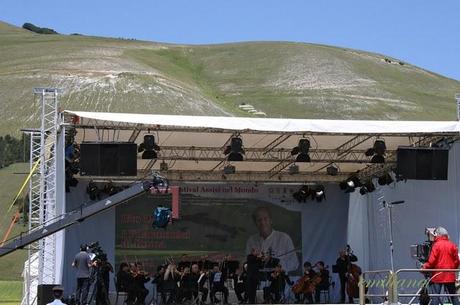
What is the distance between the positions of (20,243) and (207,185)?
1251 centimetres

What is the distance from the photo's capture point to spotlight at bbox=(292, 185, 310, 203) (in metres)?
22.0

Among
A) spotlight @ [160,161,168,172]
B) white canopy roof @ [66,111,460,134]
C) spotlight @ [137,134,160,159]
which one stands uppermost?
white canopy roof @ [66,111,460,134]

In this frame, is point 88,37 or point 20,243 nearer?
point 20,243

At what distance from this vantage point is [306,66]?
114 meters

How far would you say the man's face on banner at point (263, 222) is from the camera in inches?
869

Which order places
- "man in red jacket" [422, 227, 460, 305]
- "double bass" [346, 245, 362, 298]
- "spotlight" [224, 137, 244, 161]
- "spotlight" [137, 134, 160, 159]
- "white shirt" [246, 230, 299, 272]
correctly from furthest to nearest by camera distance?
"white shirt" [246, 230, 299, 272]
"double bass" [346, 245, 362, 298]
"spotlight" [224, 137, 244, 161]
"spotlight" [137, 134, 160, 159]
"man in red jacket" [422, 227, 460, 305]

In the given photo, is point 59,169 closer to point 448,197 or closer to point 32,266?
point 32,266

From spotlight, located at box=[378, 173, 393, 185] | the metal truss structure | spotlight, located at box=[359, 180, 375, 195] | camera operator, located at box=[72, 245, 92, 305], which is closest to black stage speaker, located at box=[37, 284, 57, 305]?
the metal truss structure

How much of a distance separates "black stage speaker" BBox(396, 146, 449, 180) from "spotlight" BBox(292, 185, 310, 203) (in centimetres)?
548

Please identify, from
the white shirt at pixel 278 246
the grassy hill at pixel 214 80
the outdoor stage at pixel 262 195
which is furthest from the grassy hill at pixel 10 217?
the white shirt at pixel 278 246

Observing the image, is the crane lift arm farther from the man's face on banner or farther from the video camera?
the man's face on banner

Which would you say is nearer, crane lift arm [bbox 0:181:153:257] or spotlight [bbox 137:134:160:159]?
crane lift arm [bbox 0:181:153:257]

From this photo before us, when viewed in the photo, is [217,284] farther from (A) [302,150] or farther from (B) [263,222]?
(A) [302,150]

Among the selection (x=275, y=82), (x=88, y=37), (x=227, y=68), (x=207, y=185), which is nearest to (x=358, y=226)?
(x=207, y=185)
